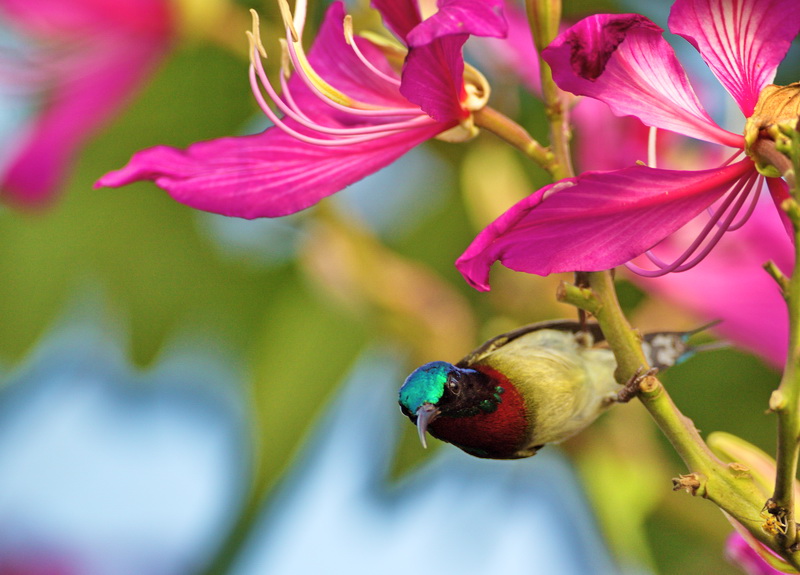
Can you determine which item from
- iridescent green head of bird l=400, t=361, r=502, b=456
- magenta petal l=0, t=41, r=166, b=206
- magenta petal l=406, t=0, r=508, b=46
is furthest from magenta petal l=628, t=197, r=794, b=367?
magenta petal l=0, t=41, r=166, b=206

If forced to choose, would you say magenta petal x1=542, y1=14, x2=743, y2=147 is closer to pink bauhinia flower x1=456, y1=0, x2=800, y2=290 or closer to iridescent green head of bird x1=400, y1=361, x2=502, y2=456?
pink bauhinia flower x1=456, y1=0, x2=800, y2=290

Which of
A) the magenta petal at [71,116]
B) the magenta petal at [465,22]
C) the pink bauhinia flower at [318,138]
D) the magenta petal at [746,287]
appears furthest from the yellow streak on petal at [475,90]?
the magenta petal at [71,116]

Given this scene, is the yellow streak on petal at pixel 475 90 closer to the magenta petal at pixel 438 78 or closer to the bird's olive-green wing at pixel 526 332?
the magenta petal at pixel 438 78

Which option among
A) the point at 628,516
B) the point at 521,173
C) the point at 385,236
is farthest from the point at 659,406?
the point at 385,236

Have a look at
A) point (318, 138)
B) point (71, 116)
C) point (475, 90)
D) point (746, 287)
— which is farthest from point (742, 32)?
point (71, 116)

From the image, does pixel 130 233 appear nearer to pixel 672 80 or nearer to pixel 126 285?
pixel 126 285

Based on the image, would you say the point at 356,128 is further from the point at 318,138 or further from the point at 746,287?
the point at 746,287
